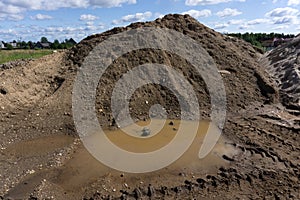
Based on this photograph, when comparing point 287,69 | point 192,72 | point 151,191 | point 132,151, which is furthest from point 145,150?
point 287,69

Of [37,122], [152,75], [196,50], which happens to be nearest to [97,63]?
[152,75]

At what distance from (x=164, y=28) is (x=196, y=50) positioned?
146 cm

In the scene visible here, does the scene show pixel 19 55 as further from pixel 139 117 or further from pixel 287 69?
pixel 287 69

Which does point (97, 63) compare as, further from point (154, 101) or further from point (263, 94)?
point (263, 94)

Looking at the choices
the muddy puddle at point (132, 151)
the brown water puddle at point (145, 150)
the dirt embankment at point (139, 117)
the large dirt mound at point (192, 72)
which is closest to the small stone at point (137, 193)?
the dirt embankment at point (139, 117)

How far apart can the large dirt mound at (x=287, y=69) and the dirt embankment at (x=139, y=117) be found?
351 mm

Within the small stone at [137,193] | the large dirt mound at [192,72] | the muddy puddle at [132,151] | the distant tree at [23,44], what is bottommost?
the small stone at [137,193]

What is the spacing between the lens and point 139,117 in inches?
335

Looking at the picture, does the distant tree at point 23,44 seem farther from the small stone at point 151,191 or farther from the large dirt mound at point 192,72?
the small stone at point 151,191

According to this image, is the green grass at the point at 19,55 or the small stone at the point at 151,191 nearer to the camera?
the small stone at the point at 151,191

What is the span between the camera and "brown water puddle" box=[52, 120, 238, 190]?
5852mm

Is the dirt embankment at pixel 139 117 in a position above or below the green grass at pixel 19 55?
below

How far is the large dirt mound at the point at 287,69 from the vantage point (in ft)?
31.2

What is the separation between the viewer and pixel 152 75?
9.60m
